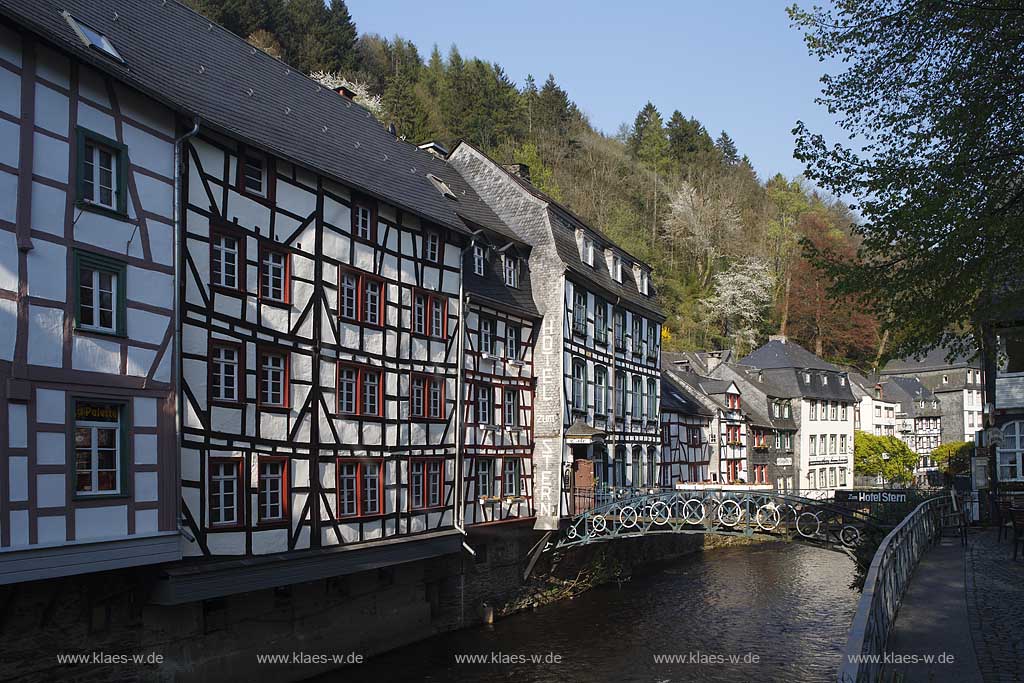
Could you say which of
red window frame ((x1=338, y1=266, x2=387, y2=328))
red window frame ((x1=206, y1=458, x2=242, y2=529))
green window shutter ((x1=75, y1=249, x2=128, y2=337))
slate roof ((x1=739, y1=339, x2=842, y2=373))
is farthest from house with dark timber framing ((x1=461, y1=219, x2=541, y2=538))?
slate roof ((x1=739, y1=339, x2=842, y2=373))

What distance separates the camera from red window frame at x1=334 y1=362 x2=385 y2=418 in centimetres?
1812

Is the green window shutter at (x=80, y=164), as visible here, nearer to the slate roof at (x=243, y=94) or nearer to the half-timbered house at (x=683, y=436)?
the slate roof at (x=243, y=94)

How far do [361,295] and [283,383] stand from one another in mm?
3018

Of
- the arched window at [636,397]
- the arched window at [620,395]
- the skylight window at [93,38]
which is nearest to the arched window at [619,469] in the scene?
the arched window at [620,395]

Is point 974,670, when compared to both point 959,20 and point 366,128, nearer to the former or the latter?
point 959,20

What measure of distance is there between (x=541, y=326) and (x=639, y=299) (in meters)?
8.08

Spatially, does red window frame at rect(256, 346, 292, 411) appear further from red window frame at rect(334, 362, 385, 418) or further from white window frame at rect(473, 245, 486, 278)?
white window frame at rect(473, 245, 486, 278)

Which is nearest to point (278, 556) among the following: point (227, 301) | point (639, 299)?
point (227, 301)

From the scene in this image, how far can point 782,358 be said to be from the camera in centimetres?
5288

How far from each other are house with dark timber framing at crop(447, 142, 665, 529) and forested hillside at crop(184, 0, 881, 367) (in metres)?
21.8

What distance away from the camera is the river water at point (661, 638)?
18.9 meters

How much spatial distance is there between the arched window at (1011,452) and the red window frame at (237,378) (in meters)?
21.0

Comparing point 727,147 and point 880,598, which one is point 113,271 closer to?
point 880,598

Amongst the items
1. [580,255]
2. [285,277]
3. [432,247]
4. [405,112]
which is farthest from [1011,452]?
[405,112]
